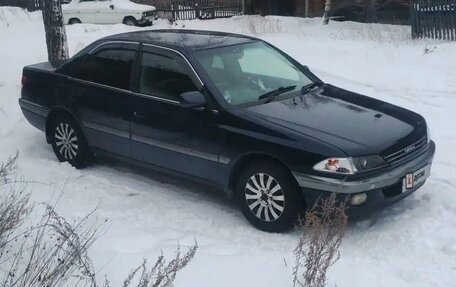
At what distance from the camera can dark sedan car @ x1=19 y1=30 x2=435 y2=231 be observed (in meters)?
4.60

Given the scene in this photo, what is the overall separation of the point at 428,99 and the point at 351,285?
497cm

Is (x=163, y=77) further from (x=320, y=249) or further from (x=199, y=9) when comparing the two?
(x=199, y=9)

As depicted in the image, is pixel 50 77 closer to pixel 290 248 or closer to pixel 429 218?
pixel 290 248

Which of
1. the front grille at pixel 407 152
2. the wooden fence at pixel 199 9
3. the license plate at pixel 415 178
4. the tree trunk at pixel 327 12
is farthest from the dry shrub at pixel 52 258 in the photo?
the wooden fence at pixel 199 9

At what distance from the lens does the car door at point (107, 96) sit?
5930 mm

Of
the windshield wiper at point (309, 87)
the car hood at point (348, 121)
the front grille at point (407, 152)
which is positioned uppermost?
the windshield wiper at point (309, 87)

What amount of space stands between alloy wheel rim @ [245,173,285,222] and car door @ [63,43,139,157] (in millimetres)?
1562

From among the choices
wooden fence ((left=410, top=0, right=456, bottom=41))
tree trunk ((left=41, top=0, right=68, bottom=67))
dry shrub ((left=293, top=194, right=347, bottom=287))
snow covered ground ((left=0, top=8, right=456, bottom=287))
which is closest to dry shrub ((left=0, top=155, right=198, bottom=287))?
snow covered ground ((left=0, top=8, right=456, bottom=287))

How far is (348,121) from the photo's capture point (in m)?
4.96

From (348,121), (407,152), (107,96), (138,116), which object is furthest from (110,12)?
(407,152)

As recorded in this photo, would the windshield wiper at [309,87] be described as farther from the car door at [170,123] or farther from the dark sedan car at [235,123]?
the car door at [170,123]

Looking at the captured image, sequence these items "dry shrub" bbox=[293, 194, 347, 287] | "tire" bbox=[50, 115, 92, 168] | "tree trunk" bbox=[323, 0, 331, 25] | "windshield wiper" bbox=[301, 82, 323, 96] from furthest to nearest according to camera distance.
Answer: "tree trunk" bbox=[323, 0, 331, 25]
"tire" bbox=[50, 115, 92, 168]
"windshield wiper" bbox=[301, 82, 323, 96]
"dry shrub" bbox=[293, 194, 347, 287]

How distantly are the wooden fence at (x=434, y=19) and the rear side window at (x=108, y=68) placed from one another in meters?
9.05

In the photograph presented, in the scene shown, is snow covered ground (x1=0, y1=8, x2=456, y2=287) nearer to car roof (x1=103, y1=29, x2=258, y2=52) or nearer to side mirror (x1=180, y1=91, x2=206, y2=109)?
side mirror (x1=180, y1=91, x2=206, y2=109)
